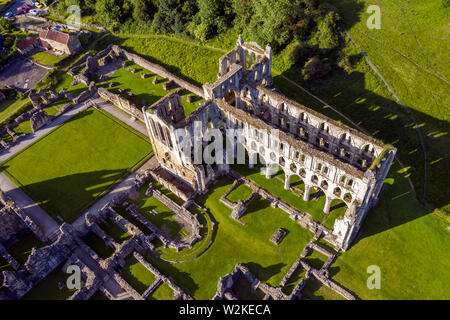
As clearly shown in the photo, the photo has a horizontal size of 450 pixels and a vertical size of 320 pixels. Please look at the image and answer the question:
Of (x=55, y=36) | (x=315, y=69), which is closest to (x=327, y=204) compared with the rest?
(x=315, y=69)

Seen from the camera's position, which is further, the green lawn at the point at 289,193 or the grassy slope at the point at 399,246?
the green lawn at the point at 289,193

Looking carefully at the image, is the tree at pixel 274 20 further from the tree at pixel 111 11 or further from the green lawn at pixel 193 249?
the green lawn at pixel 193 249

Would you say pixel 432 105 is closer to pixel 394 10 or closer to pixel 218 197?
pixel 394 10

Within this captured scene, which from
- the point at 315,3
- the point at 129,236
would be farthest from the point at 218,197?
the point at 315,3

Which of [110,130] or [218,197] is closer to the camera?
[218,197]

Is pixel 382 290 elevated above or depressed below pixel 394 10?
below

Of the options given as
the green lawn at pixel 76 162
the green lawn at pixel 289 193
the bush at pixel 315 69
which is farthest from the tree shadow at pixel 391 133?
the green lawn at pixel 76 162
